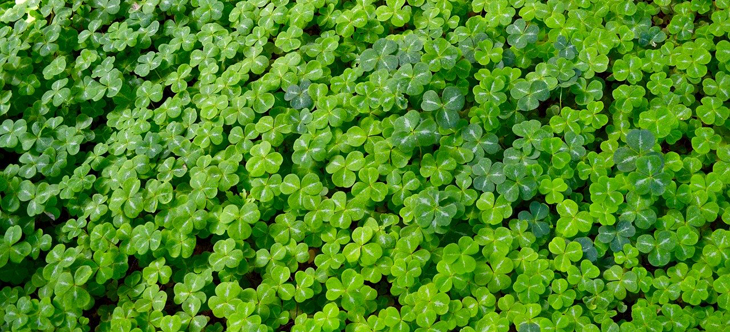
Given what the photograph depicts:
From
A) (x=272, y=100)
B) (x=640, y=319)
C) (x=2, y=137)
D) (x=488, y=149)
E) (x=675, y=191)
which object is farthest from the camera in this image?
(x=2, y=137)

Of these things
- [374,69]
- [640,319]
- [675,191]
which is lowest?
[640,319]

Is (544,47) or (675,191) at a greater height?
(544,47)

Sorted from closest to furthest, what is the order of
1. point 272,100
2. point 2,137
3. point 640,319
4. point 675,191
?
point 640,319, point 675,191, point 272,100, point 2,137

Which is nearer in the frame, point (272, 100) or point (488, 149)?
point (488, 149)

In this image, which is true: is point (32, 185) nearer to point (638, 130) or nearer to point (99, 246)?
point (99, 246)

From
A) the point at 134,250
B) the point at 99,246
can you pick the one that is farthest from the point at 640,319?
the point at 99,246

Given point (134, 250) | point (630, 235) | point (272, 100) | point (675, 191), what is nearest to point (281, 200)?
point (272, 100)
